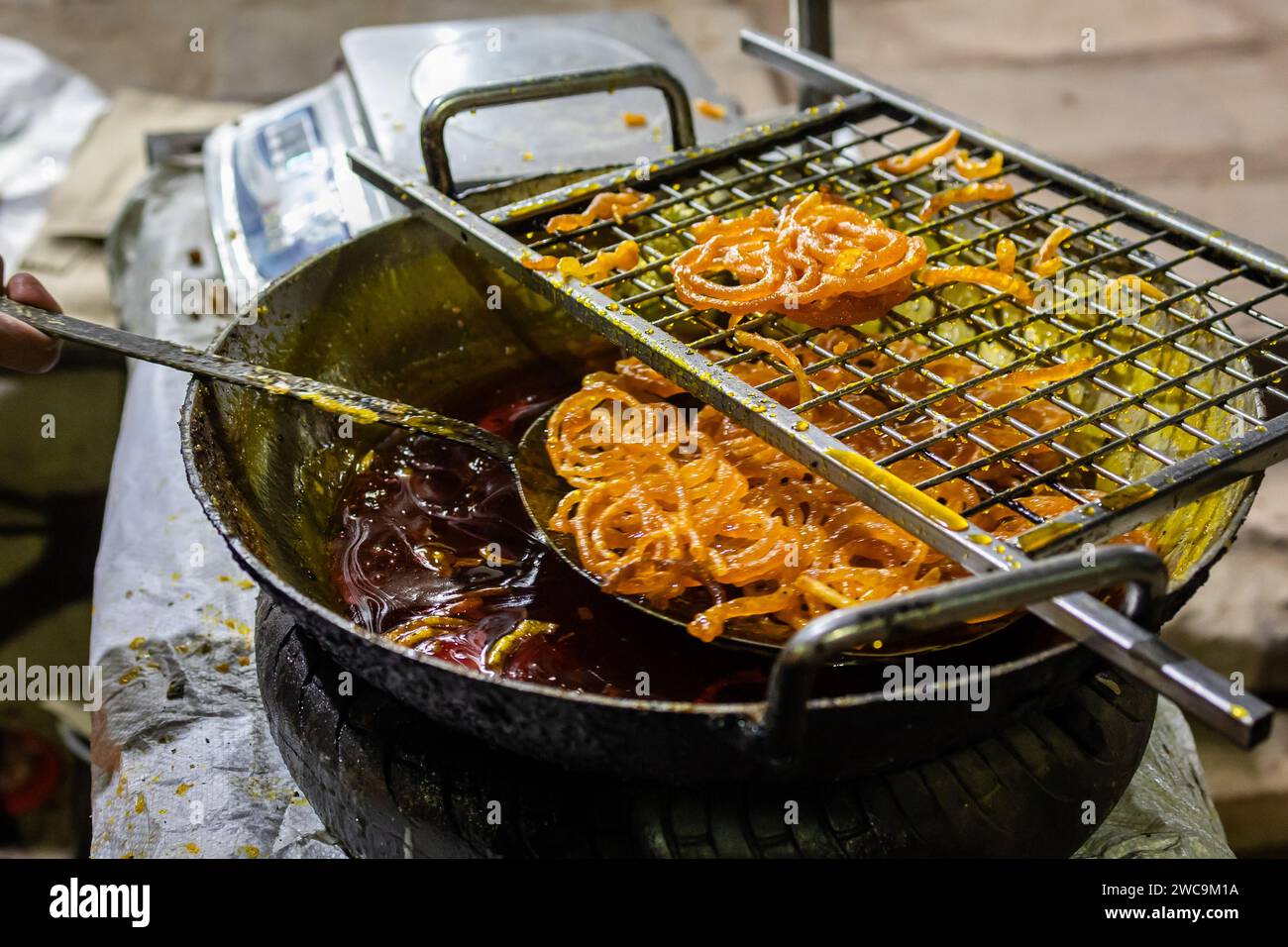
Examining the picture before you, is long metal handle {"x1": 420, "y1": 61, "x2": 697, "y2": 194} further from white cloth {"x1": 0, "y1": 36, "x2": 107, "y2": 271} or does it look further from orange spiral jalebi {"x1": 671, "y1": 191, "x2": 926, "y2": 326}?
white cloth {"x1": 0, "y1": 36, "x2": 107, "y2": 271}

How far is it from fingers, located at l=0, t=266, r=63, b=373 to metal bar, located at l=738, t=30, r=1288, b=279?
5.43 feet

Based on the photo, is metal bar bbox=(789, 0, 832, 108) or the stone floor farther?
the stone floor

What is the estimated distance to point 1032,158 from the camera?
96.0 inches

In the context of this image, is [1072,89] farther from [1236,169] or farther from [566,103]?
[566,103]

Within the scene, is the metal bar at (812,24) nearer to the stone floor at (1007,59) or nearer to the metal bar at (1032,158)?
the metal bar at (1032,158)

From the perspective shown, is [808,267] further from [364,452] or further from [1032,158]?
[364,452]

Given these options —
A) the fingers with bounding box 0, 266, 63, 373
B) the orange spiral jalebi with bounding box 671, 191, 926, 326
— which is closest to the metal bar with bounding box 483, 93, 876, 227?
the orange spiral jalebi with bounding box 671, 191, 926, 326

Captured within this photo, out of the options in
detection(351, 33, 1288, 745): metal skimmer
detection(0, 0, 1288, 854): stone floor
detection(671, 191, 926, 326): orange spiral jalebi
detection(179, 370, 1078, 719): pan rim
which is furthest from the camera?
detection(0, 0, 1288, 854): stone floor

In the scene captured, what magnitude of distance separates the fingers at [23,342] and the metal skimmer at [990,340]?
2.29ft

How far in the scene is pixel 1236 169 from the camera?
4.98 m

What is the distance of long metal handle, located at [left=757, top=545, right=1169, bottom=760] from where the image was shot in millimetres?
1306

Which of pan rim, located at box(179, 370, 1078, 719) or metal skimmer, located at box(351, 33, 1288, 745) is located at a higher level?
metal skimmer, located at box(351, 33, 1288, 745)

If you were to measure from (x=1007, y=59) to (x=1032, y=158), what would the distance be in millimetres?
4138

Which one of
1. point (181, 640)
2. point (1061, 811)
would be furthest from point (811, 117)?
point (181, 640)
